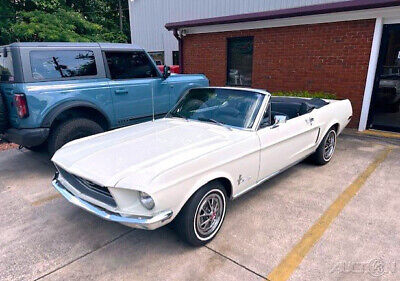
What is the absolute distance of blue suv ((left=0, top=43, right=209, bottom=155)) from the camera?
421 cm

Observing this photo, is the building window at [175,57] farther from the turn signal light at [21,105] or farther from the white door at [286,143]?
the white door at [286,143]

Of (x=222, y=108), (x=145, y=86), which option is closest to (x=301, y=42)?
(x=145, y=86)

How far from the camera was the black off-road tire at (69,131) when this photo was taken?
4469mm

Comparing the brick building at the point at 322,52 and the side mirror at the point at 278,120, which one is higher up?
the brick building at the point at 322,52

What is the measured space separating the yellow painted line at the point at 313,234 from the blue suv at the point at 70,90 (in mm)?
3651

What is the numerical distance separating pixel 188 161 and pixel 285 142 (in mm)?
1663

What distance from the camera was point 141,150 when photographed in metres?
2.83

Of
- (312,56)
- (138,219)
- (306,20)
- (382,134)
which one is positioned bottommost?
(382,134)

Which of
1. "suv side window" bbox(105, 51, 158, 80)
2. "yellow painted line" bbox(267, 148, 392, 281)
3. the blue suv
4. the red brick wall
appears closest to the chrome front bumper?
"yellow painted line" bbox(267, 148, 392, 281)

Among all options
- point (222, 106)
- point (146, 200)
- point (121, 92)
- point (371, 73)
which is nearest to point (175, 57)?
point (121, 92)

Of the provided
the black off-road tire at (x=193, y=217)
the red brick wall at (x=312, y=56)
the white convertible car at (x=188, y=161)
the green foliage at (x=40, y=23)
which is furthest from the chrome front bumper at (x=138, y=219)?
the green foliage at (x=40, y=23)

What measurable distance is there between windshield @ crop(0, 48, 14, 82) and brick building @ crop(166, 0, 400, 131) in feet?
20.4

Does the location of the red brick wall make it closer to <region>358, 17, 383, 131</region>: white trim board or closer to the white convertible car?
<region>358, 17, 383, 131</region>: white trim board

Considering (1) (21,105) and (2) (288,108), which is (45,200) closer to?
(1) (21,105)
